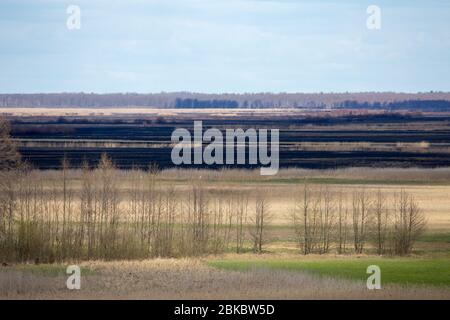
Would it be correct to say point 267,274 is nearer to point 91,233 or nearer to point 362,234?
point 91,233

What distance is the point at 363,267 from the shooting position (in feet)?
120

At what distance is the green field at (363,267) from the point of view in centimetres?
3325

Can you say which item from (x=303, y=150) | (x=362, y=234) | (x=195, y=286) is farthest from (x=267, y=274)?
(x=303, y=150)

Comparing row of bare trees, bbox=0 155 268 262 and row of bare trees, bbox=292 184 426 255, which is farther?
row of bare trees, bbox=292 184 426 255

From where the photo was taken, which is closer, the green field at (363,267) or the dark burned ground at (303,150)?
the green field at (363,267)

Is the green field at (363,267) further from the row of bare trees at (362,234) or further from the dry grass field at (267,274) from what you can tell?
the row of bare trees at (362,234)

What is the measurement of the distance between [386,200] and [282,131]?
269ft

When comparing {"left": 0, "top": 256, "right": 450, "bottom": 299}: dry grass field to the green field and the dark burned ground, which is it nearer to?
the green field

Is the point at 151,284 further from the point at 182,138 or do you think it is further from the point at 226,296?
the point at 182,138

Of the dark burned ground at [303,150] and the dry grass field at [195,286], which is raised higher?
the dark burned ground at [303,150]

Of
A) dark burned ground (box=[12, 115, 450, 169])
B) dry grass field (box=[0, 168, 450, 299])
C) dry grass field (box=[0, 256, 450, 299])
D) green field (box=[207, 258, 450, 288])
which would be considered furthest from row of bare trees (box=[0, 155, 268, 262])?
dark burned ground (box=[12, 115, 450, 169])

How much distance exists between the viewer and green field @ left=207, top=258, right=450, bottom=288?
3325cm

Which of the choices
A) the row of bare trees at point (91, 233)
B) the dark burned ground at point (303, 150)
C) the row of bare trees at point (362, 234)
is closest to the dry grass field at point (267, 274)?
the row of bare trees at point (362, 234)
